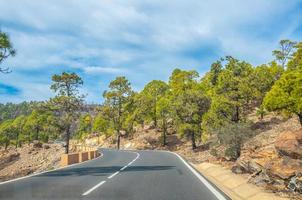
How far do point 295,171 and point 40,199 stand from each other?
773cm

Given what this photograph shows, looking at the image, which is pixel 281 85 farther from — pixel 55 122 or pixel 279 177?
pixel 55 122

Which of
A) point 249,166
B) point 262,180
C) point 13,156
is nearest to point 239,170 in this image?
point 249,166

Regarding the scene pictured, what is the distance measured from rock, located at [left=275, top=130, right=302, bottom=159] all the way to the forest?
39.4ft

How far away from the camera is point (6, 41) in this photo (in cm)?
1936

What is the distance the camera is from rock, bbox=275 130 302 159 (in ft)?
42.2

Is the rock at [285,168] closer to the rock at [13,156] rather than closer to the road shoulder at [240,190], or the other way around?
the road shoulder at [240,190]

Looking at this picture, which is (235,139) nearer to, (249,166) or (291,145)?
(249,166)

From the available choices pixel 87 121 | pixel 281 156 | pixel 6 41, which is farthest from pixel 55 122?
pixel 87 121

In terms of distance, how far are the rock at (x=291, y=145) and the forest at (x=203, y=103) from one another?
39.4 ft

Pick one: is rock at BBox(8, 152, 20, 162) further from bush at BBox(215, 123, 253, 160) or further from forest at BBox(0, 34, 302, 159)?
bush at BBox(215, 123, 253, 160)

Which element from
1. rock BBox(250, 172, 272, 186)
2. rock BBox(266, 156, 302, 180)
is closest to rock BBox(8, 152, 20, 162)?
rock BBox(250, 172, 272, 186)

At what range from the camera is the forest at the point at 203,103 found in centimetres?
2917

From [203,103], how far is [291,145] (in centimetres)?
3707

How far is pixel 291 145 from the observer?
13234 millimetres
